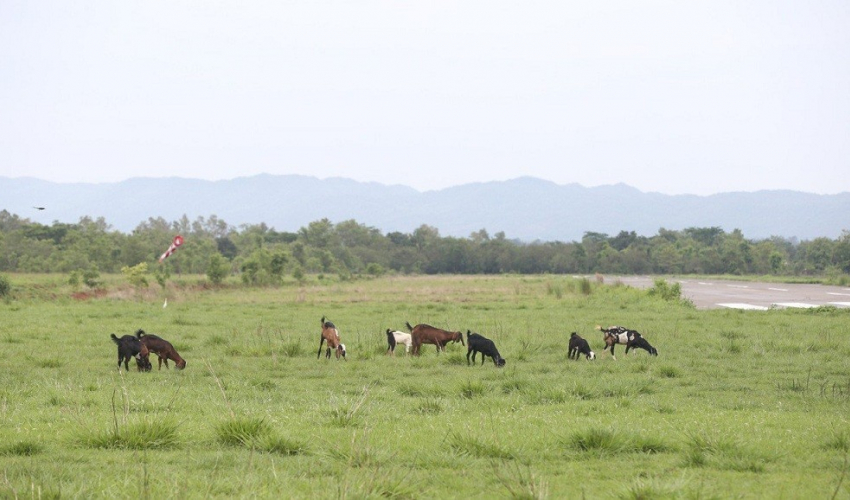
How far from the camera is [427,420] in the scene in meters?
8.98

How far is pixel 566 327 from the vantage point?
23.1 m

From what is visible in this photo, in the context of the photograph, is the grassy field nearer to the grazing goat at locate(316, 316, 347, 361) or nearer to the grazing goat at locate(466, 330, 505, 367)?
the grazing goat at locate(466, 330, 505, 367)

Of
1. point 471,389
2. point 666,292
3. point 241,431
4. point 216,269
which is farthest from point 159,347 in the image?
point 216,269

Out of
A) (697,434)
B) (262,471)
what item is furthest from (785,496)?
(262,471)

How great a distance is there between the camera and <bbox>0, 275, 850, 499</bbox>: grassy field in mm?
6133

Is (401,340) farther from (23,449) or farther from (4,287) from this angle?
(4,287)

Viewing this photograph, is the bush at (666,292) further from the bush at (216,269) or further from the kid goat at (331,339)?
the bush at (216,269)

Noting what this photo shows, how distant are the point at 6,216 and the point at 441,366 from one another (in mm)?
110950

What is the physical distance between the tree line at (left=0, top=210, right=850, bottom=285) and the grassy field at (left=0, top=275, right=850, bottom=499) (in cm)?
4070

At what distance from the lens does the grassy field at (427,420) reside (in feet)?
20.1

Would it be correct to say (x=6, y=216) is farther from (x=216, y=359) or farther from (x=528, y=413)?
(x=528, y=413)

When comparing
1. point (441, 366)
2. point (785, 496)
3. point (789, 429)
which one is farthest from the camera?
point (441, 366)

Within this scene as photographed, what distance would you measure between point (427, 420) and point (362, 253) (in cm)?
11365

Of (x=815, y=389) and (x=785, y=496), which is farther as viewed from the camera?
(x=815, y=389)
